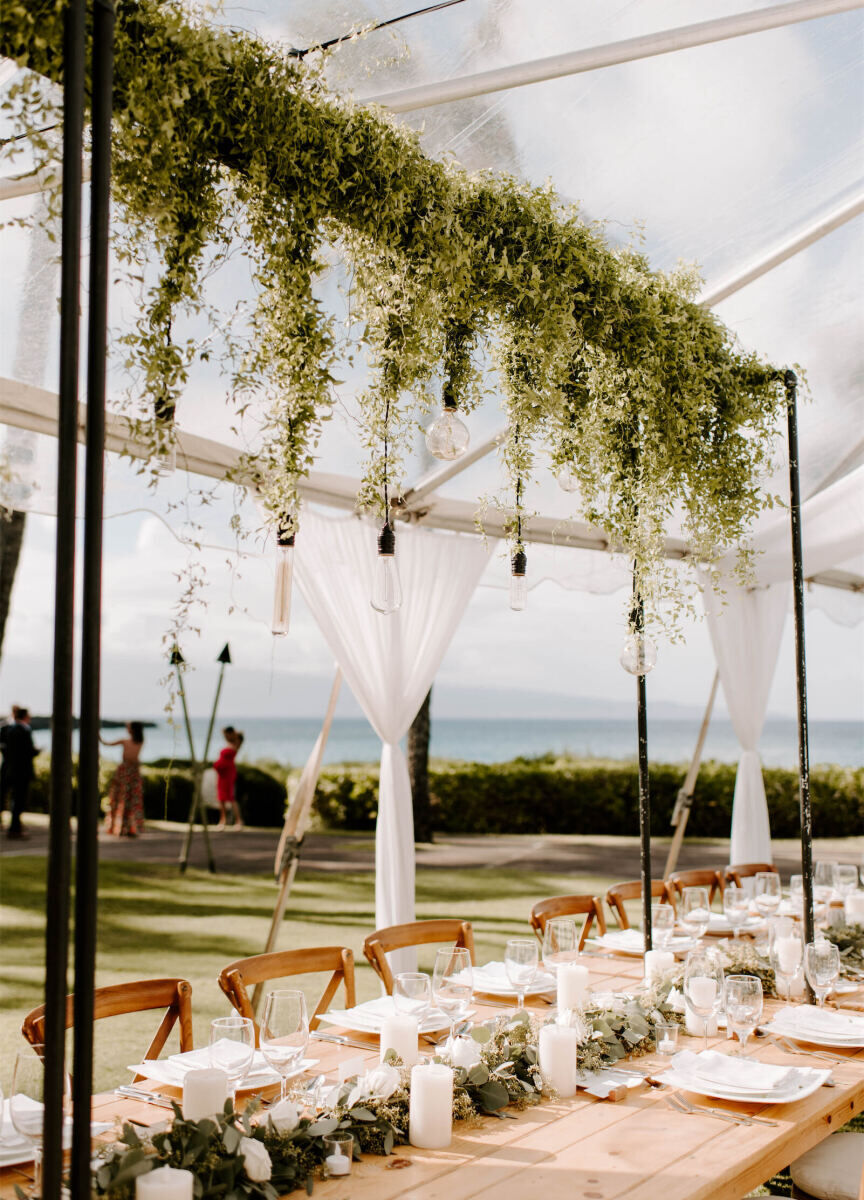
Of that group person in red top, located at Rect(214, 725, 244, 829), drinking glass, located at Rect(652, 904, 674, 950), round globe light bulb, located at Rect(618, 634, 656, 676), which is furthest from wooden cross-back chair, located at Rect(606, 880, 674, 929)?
person in red top, located at Rect(214, 725, 244, 829)

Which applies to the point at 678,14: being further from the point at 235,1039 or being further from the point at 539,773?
the point at 539,773

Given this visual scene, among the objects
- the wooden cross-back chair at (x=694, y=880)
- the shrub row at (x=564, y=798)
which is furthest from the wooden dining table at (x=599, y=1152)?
the shrub row at (x=564, y=798)

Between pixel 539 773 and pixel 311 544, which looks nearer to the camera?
pixel 311 544

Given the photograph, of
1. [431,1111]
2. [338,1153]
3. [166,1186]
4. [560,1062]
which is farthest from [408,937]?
[166,1186]

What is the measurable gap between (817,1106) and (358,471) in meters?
3.36

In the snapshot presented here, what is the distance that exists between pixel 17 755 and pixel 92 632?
1077cm

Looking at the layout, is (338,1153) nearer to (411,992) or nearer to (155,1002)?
(411,992)

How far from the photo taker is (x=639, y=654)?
3.47 m

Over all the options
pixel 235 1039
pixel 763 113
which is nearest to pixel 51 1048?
pixel 235 1039

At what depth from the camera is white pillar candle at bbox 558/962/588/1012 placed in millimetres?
2877

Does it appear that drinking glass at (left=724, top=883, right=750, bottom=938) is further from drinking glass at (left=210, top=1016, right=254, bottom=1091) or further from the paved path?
the paved path

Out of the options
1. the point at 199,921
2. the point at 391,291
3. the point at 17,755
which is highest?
the point at 391,291

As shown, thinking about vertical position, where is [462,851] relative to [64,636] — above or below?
below

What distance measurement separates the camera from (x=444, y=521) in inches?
212
